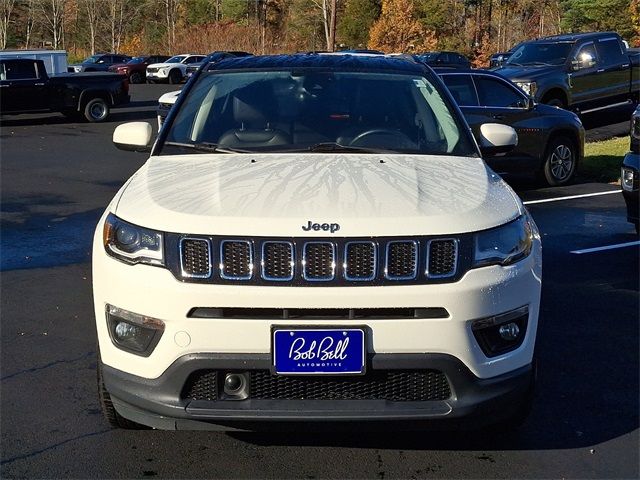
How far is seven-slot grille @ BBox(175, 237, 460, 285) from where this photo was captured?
139 inches

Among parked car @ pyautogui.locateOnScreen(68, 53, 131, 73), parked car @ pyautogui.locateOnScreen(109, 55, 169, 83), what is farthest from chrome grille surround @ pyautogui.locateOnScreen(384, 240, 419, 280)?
parked car @ pyautogui.locateOnScreen(109, 55, 169, 83)

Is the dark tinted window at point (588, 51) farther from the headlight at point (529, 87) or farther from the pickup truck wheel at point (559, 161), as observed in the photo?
the pickup truck wheel at point (559, 161)

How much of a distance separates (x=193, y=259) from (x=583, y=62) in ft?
50.1

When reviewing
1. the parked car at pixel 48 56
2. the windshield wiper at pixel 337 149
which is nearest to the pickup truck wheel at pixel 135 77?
the parked car at pixel 48 56

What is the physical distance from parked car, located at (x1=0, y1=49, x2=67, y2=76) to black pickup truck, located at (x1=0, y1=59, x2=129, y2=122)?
19cm

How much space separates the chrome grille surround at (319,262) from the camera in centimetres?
352

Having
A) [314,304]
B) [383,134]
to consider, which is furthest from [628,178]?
[314,304]

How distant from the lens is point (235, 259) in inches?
140

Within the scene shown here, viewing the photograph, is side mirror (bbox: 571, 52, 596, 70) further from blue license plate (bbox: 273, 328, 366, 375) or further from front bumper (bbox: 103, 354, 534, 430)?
blue license plate (bbox: 273, 328, 366, 375)

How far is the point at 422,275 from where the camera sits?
11.6 ft

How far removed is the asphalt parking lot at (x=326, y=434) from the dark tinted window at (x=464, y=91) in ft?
11.4

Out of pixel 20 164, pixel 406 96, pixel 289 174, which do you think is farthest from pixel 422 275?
pixel 20 164

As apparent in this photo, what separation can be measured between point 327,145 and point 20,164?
11.5 meters

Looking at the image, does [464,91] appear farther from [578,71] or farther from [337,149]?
[337,149]
